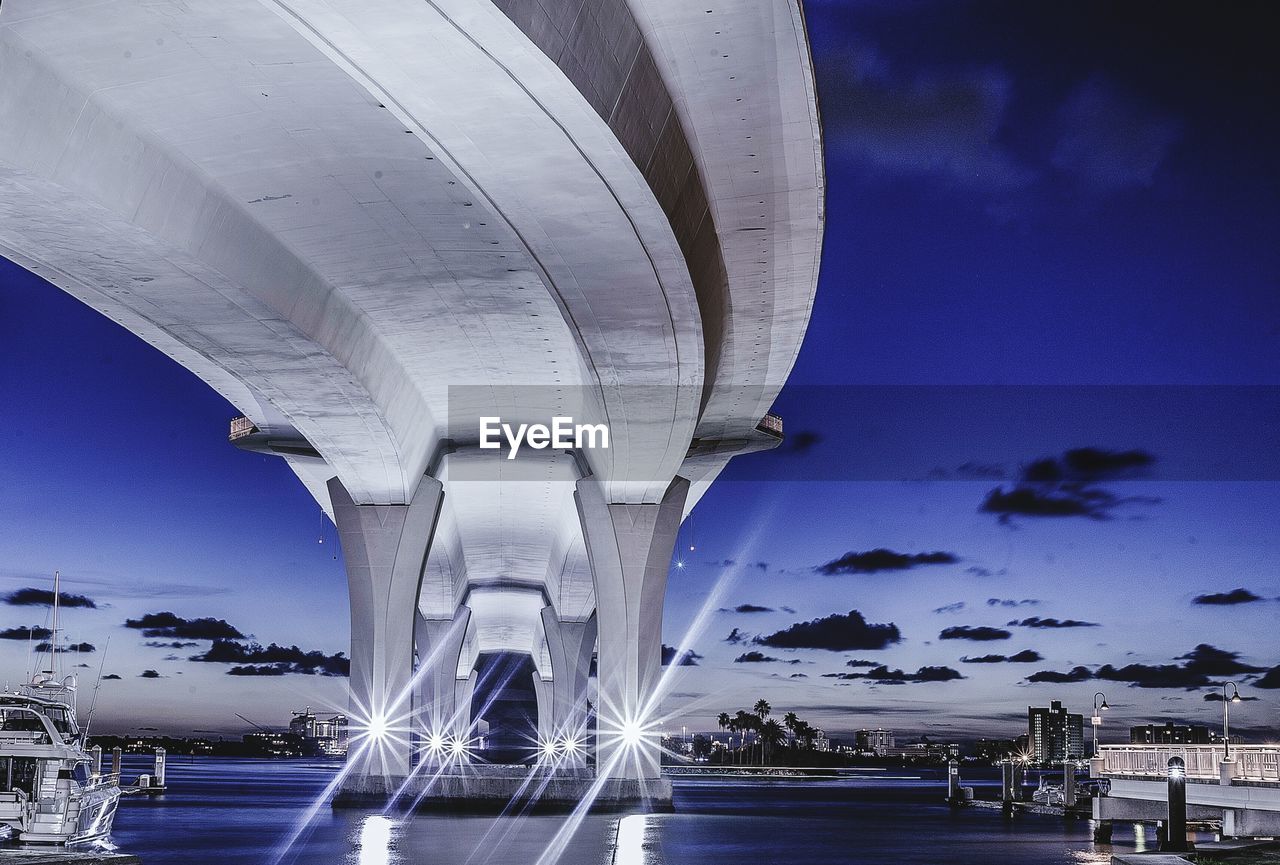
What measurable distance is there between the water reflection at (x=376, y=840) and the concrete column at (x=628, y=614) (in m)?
8.44

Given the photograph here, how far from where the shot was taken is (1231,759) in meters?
26.0

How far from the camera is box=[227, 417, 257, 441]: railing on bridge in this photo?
4438 cm

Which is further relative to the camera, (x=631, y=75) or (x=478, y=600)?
(x=478, y=600)

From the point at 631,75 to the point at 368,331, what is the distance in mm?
15849

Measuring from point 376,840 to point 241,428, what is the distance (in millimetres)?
22202

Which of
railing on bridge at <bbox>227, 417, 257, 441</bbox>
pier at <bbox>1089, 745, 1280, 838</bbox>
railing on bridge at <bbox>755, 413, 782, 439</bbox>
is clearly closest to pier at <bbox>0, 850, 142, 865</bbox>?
pier at <bbox>1089, 745, 1280, 838</bbox>

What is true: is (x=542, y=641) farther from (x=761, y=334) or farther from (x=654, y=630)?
(x=761, y=334)

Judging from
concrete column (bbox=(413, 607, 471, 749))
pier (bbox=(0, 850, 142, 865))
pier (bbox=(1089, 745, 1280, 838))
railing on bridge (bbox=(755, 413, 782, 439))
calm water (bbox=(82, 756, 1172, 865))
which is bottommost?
calm water (bbox=(82, 756, 1172, 865))

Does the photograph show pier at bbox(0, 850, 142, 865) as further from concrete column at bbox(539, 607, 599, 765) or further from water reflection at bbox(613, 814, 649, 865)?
concrete column at bbox(539, 607, 599, 765)

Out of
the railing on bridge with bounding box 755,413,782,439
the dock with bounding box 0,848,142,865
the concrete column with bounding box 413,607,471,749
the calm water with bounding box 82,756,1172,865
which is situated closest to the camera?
the dock with bounding box 0,848,142,865

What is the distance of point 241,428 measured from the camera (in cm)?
4462

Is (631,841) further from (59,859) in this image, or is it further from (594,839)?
(59,859)

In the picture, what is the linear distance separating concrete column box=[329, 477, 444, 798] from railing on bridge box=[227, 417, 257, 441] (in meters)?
3.82

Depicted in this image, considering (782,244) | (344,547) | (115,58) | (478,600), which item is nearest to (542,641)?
(478,600)
